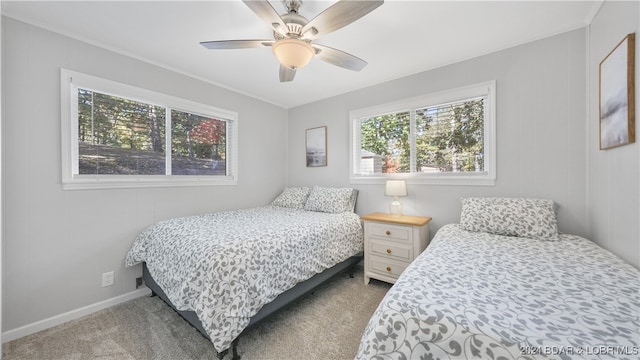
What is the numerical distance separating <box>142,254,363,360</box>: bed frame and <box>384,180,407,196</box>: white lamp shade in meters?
0.90

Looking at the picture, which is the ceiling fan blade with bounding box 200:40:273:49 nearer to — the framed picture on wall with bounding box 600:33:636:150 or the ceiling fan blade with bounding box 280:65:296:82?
the ceiling fan blade with bounding box 280:65:296:82

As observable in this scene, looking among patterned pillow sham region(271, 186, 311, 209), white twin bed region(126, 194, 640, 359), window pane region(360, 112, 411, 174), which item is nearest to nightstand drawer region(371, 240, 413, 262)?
white twin bed region(126, 194, 640, 359)

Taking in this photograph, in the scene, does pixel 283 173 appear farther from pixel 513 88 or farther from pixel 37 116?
pixel 513 88

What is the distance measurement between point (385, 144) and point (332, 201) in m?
1.02

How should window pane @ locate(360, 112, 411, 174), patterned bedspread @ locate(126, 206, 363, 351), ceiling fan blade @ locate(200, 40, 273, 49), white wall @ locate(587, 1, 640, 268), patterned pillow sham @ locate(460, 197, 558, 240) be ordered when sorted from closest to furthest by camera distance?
white wall @ locate(587, 1, 640, 268), patterned bedspread @ locate(126, 206, 363, 351), ceiling fan blade @ locate(200, 40, 273, 49), patterned pillow sham @ locate(460, 197, 558, 240), window pane @ locate(360, 112, 411, 174)

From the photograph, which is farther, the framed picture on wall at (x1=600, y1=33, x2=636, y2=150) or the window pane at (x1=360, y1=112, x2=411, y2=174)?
the window pane at (x1=360, y1=112, x2=411, y2=174)

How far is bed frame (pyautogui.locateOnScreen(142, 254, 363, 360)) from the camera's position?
5.18 feet

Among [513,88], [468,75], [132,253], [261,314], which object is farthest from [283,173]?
[513,88]

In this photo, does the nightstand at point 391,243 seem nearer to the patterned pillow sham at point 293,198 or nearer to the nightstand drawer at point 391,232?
the nightstand drawer at point 391,232

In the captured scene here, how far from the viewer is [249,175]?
343 cm

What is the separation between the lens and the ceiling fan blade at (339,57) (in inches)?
69.7

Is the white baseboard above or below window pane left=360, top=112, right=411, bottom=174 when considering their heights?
below

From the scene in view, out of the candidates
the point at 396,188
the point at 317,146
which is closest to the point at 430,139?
the point at 396,188

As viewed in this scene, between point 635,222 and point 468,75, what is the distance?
5.79 ft
